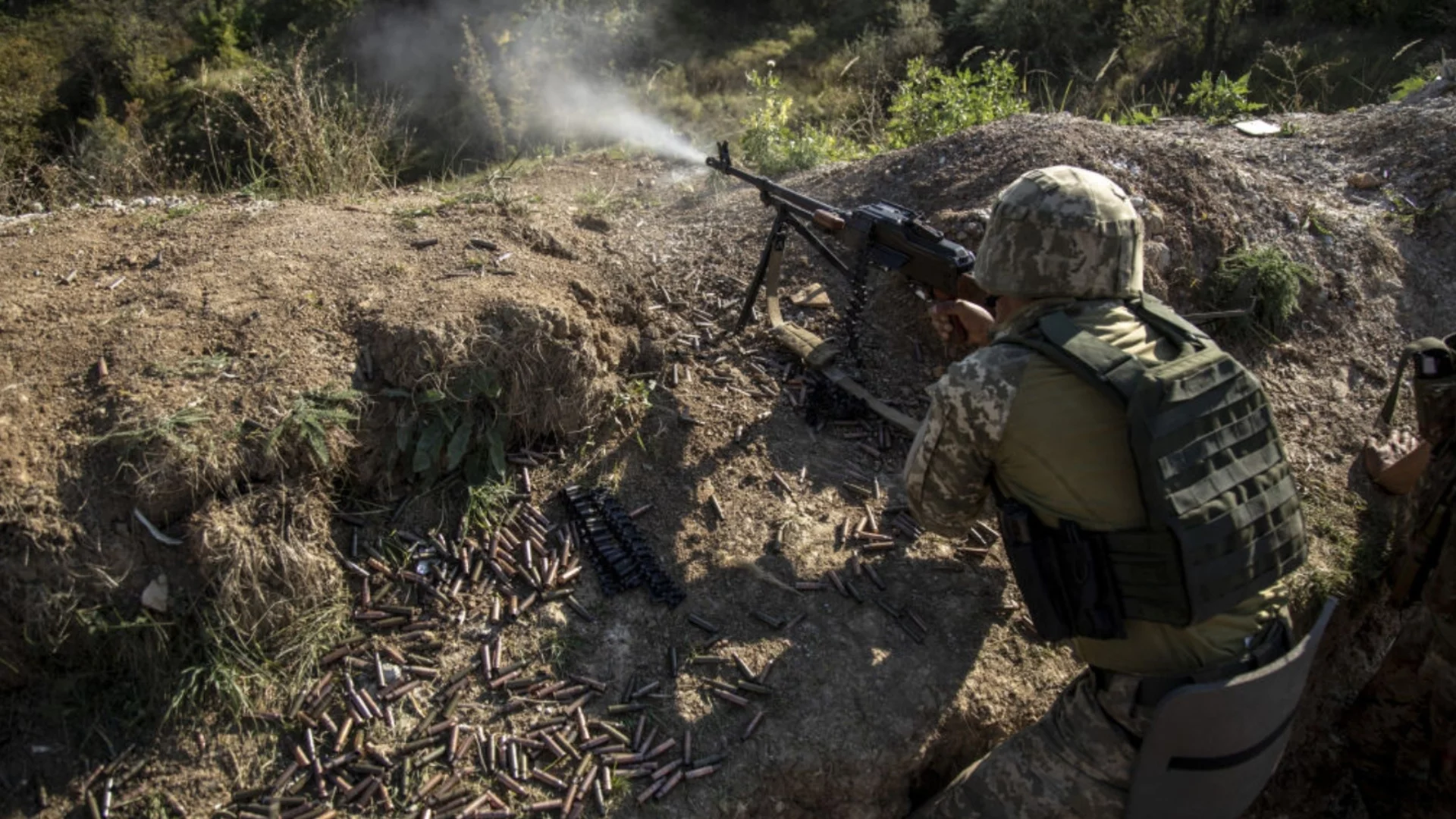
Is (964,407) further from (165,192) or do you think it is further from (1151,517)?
(165,192)

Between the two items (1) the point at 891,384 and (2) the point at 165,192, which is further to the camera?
(2) the point at 165,192

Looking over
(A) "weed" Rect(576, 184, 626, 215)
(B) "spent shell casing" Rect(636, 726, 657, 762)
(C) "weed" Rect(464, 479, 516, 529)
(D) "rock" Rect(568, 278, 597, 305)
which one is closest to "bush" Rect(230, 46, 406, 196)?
(A) "weed" Rect(576, 184, 626, 215)

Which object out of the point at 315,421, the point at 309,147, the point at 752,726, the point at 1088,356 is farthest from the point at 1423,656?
the point at 309,147

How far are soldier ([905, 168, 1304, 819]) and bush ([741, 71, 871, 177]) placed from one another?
536 centimetres

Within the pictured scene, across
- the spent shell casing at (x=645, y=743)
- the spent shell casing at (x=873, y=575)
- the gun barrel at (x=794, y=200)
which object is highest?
the gun barrel at (x=794, y=200)

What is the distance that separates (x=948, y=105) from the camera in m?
9.27

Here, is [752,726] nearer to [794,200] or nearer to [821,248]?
[821,248]

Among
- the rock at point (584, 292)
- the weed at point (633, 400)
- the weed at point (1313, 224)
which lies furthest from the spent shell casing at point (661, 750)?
the weed at point (1313, 224)

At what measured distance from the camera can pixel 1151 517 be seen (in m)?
3.29

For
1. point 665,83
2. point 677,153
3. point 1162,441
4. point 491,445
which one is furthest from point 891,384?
point 665,83

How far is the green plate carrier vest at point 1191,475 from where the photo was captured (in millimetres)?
3213

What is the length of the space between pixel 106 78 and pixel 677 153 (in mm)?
16613

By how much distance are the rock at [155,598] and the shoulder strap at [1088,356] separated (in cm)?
392

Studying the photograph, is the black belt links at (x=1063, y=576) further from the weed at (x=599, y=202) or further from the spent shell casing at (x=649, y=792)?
the weed at (x=599, y=202)
